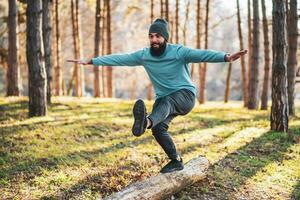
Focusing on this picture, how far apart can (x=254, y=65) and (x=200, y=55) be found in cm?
1335

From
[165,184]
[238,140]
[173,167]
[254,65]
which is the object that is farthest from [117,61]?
[254,65]

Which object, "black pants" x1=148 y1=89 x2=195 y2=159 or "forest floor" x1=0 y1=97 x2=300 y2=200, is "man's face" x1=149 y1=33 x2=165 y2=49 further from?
"forest floor" x1=0 y1=97 x2=300 y2=200

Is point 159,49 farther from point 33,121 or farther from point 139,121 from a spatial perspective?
point 33,121

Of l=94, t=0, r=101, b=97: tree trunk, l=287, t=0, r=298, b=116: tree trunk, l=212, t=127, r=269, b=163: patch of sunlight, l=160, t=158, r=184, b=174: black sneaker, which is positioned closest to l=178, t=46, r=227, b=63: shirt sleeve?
l=160, t=158, r=184, b=174: black sneaker

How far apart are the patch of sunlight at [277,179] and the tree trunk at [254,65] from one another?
937cm

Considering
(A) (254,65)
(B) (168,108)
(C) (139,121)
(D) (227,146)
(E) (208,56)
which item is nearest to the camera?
(C) (139,121)

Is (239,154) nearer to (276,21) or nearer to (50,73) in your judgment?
(276,21)

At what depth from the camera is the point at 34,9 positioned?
474 inches

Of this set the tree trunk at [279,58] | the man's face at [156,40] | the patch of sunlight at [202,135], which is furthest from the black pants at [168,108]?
the tree trunk at [279,58]

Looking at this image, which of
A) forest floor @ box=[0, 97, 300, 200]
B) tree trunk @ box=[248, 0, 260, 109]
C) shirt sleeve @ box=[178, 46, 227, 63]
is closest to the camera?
shirt sleeve @ box=[178, 46, 227, 63]

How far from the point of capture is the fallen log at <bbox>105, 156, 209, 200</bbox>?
649 centimetres

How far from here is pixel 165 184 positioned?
7117 millimetres

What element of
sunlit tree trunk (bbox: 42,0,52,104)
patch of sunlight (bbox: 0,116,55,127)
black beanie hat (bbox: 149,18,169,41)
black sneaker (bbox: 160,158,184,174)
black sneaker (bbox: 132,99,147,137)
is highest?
sunlit tree trunk (bbox: 42,0,52,104)

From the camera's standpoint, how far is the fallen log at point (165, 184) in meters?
6.49
